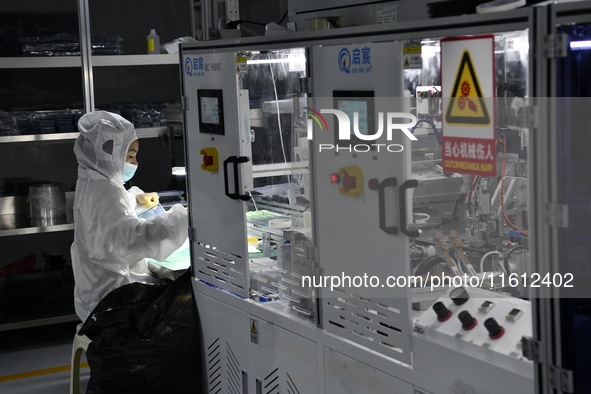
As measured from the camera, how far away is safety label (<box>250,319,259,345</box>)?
2.80m

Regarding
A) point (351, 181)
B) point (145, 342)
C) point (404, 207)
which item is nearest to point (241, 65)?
point (351, 181)

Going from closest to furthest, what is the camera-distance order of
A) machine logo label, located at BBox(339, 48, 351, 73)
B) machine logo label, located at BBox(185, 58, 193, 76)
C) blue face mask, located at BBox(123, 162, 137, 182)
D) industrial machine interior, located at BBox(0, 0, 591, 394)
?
1. industrial machine interior, located at BBox(0, 0, 591, 394)
2. machine logo label, located at BBox(339, 48, 351, 73)
3. machine logo label, located at BBox(185, 58, 193, 76)
4. blue face mask, located at BBox(123, 162, 137, 182)

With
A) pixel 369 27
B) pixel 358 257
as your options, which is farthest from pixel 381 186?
pixel 369 27

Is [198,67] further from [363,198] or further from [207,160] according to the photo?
[363,198]

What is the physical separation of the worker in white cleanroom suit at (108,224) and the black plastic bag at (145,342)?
17 cm

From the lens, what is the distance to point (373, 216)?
2.16 metres

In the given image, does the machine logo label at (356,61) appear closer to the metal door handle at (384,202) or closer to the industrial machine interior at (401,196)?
the industrial machine interior at (401,196)

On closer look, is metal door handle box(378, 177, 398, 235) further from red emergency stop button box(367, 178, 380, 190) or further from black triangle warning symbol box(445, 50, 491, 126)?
black triangle warning symbol box(445, 50, 491, 126)

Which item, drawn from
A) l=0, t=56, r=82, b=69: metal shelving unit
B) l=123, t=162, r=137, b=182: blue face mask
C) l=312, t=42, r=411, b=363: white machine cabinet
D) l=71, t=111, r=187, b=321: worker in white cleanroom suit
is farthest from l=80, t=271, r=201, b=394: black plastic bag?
l=0, t=56, r=82, b=69: metal shelving unit

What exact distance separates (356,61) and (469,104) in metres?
0.42

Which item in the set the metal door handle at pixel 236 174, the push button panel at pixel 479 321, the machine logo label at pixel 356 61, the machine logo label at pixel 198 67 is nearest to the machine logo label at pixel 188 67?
the machine logo label at pixel 198 67

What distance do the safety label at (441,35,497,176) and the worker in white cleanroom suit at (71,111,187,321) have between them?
1710 mm

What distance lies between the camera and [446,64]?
192cm

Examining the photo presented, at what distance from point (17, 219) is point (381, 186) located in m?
3.26
